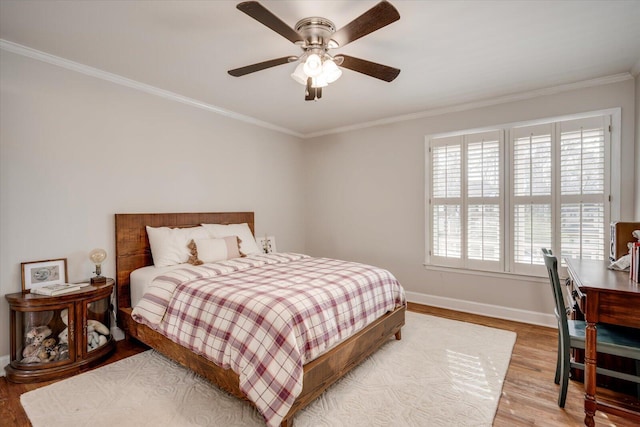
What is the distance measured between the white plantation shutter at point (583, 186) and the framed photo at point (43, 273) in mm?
4816

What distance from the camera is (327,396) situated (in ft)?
6.90

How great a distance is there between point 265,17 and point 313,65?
0.46m

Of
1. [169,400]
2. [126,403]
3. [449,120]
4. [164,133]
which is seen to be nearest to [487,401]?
[169,400]

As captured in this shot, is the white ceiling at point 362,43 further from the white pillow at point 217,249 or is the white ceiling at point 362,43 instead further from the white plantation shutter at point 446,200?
the white pillow at point 217,249

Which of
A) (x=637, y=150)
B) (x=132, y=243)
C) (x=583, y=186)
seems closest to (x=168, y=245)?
(x=132, y=243)

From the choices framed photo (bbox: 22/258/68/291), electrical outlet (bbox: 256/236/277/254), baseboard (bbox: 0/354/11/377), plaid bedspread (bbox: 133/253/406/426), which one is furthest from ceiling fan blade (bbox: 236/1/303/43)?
baseboard (bbox: 0/354/11/377)

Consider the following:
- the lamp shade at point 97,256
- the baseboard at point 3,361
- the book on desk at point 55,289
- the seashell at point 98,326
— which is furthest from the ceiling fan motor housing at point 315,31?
the baseboard at point 3,361

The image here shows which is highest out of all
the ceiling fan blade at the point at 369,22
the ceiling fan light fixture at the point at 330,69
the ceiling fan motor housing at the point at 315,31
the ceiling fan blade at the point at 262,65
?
the ceiling fan motor housing at the point at 315,31

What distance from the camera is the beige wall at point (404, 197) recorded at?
3.21m

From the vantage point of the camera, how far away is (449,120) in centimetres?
390

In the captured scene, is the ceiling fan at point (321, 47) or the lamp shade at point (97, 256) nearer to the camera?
the ceiling fan at point (321, 47)

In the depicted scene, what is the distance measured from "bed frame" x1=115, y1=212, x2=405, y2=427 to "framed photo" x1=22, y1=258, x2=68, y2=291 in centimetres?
45

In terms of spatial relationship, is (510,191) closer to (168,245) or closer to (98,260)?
(168,245)

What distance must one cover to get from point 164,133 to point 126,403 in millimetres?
2600
